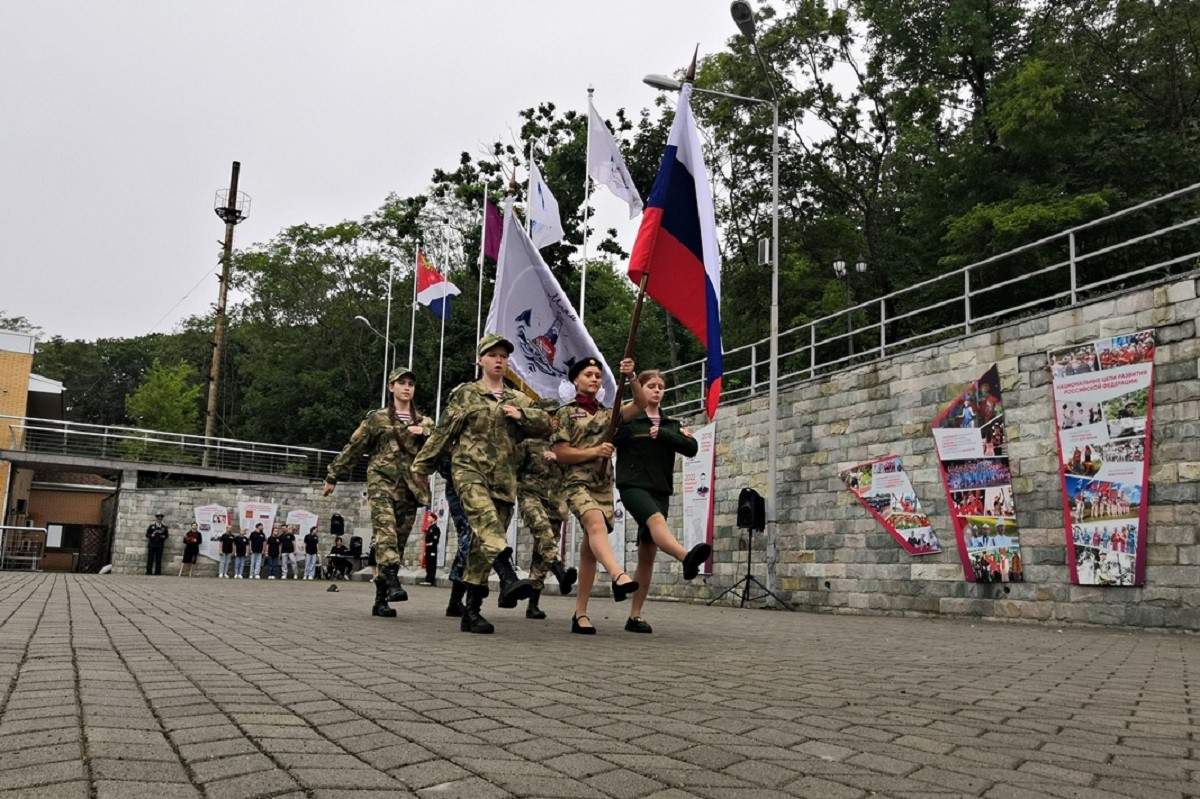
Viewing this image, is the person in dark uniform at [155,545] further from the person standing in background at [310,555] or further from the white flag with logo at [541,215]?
the white flag with logo at [541,215]

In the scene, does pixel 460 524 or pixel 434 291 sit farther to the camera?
pixel 434 291

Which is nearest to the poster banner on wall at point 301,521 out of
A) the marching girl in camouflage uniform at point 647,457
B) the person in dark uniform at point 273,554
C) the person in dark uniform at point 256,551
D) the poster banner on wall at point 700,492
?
the person in dark uniform at point 273,554

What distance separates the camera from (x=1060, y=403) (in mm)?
11461

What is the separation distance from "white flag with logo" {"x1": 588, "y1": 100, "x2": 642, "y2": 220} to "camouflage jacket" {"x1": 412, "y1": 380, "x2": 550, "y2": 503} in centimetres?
1133

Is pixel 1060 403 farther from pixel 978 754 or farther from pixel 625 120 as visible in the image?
pixel 625 120

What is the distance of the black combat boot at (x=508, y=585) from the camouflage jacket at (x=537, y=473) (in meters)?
0.98

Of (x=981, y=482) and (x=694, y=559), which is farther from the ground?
(x=981, y=482)

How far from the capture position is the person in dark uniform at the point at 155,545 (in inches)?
1216

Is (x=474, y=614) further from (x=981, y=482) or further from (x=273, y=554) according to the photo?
(x=273, y=554)

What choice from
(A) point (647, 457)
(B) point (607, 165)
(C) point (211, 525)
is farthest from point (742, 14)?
(C) point (211, 525)

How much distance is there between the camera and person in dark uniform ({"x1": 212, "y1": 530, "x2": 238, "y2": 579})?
101 feet

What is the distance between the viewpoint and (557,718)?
137 inches

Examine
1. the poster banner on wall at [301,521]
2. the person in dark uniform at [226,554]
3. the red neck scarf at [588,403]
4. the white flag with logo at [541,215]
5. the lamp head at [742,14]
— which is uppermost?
the lamp head at [742,14]

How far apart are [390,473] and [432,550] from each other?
632 inches
